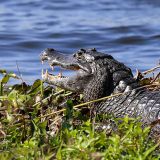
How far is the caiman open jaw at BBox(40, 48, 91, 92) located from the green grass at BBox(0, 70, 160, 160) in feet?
0.56

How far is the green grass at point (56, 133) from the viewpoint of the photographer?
5.12 meters

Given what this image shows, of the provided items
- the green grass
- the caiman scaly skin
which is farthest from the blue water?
the green grass

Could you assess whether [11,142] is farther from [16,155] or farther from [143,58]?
[143,58]

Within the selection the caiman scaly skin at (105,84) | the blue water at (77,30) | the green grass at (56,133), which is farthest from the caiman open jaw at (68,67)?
the blue water at (77,30)

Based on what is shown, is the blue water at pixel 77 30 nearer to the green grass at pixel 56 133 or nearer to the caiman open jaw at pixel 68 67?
the caiman open jaw at pixel 68 67

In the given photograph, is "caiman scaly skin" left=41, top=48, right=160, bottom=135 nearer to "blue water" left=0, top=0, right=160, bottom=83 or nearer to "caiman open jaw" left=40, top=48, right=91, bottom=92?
"caiman open jaw" left=40, top=48, right=91, bottom=92

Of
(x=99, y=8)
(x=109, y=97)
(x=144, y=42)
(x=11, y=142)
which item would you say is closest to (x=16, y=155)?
(x=11, y=142)

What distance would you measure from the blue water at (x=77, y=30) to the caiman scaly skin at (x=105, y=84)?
2.51 metres

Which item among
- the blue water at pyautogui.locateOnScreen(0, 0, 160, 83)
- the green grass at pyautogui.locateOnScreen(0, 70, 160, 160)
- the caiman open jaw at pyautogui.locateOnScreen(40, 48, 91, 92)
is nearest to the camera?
the green grass at pyautogui.locateOnScreen(0, 70, 160, 160)

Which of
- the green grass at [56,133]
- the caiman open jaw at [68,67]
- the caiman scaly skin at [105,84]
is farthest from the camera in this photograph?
the caiman open jaw at [68,67]

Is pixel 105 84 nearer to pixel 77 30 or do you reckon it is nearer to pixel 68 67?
pixel 68 67

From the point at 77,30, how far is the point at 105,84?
23.5 feet

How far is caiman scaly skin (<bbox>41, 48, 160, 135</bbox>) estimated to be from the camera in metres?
7.10

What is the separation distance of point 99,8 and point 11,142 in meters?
11.3
